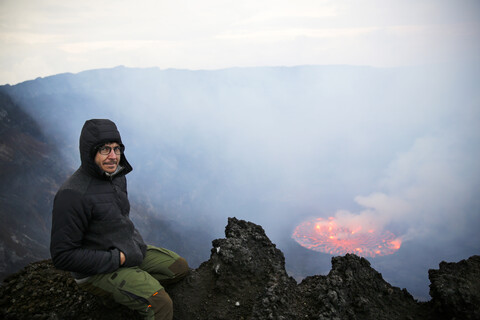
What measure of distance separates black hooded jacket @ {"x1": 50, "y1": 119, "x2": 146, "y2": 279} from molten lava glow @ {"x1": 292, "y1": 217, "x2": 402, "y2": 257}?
10664 centimetres

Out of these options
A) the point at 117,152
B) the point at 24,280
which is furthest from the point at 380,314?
the point at 24,280

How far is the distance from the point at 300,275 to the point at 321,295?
288ft

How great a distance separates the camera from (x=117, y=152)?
3.82 m

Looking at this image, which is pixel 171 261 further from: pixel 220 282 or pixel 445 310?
pixel 445 310

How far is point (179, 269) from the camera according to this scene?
4.70 m

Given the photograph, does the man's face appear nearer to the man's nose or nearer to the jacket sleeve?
the man's nose

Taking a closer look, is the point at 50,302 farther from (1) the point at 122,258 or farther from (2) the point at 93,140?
(2) the point at 93,140

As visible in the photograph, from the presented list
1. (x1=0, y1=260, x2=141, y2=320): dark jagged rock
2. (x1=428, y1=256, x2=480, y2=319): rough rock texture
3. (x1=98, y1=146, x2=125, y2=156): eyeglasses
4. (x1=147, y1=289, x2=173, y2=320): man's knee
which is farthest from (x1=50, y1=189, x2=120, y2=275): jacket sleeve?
(x1=428, y1=256, x2=480, y2=319): rough rock texture

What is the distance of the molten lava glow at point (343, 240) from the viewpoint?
104856 mm

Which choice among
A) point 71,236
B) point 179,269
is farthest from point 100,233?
point 179,269

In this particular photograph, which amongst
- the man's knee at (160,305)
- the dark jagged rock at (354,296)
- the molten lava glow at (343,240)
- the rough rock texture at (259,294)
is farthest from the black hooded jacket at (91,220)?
the molten lava glow at (343,240)

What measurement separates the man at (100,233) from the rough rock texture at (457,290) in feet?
13.7

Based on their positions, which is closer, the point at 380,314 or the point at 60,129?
the point at 380,314

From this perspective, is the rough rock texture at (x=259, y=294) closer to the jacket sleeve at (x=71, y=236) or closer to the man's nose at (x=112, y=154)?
the jacket sleeve at (x=71, y=236)
